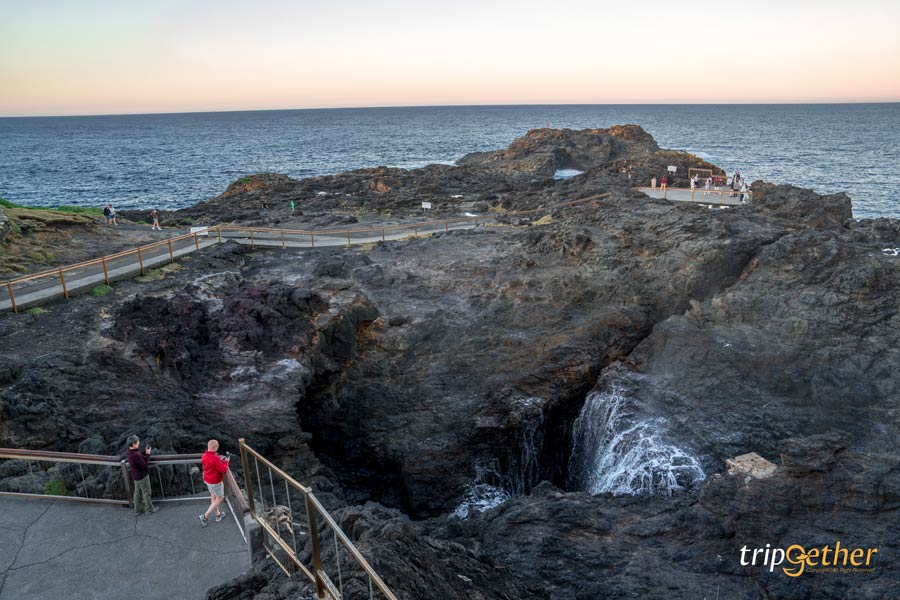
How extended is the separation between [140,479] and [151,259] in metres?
15.3

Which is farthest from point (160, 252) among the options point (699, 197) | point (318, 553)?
point (699, 197)

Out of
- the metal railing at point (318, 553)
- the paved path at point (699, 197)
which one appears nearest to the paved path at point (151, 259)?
the paved path at point (699, 197)

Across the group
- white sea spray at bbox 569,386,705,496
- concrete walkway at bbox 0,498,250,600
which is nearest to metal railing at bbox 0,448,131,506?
concrete walkway at bbox 0,498,250,600

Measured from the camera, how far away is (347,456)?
14.6m

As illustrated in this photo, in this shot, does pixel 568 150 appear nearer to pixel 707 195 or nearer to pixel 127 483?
pixel 707 195

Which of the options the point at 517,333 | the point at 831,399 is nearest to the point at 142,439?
the point at 517,333

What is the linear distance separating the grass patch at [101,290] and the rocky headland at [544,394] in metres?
0.33

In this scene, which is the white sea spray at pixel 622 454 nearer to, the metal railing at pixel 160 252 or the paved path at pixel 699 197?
the metal railing at pixel 160 252

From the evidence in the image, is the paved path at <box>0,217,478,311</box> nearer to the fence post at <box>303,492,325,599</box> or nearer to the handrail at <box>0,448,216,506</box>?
the handrail at <box>0,448,216,506</box>

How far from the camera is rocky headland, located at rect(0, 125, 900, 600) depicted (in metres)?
7.84

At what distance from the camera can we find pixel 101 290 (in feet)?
56.4

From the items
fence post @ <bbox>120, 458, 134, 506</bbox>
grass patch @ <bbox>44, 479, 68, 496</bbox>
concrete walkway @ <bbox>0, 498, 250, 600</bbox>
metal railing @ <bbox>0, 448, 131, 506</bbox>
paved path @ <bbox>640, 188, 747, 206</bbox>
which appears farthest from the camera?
paved path @ <bbox>640, 188, 747, 206</bbox>

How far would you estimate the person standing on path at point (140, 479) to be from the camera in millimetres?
7209

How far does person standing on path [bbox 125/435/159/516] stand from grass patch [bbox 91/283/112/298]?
11.5 m
